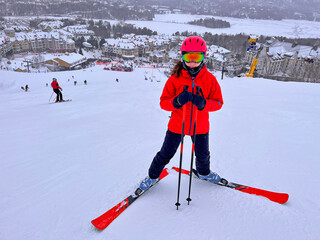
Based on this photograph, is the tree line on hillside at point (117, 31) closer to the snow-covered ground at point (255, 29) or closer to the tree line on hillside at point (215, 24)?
the snow-covered ground at point (255, 29)

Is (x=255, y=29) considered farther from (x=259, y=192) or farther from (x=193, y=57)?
(x=193, y=57)

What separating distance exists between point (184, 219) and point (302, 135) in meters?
3.61

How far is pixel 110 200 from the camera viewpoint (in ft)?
8.42

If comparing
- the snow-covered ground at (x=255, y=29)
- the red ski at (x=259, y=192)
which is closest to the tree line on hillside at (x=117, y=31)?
the snow-covered ground at (x=255, y=29)

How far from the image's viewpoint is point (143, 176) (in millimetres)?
3088

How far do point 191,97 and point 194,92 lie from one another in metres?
0.20

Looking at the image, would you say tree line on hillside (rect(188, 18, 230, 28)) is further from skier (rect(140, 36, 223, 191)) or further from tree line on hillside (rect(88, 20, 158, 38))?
skier (rect(140, 36, 223, 191))

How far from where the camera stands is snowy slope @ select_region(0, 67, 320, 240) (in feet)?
6.67

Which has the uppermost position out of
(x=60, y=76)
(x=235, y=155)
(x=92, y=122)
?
(x=235, y=155)

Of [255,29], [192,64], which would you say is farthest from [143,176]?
[255,29]

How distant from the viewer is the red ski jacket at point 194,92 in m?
2.18

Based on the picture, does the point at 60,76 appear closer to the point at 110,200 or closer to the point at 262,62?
the point at 110,200

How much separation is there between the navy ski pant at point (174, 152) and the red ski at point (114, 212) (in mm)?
307

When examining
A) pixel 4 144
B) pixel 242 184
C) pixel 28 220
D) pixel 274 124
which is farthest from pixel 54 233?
pixel 274 124
